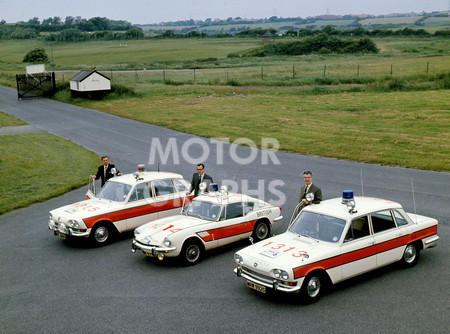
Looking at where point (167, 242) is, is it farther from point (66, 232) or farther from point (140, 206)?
point (66, 232)

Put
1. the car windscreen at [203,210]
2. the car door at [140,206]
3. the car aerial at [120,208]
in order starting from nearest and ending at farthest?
1. the car windscreen at [203,210]
2. the car aerial at [120,208]
3. the car door at [140,206]

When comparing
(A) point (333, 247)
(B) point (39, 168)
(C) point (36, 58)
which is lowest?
(B) point (39, 168)

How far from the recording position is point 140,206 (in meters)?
13.1

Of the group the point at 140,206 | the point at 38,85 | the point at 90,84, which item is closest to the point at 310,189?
the point at 140,206

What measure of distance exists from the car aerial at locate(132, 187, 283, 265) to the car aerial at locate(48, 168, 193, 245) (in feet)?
3.11

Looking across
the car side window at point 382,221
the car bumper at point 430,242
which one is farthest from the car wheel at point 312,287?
the car bumper at point 430,242

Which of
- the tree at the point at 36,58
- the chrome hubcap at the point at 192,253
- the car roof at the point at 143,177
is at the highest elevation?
the tree at the point at 36,58

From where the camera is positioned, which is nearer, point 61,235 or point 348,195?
point 348,195

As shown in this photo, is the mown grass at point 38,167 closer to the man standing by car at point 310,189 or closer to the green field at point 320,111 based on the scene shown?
the green field at point 320,111

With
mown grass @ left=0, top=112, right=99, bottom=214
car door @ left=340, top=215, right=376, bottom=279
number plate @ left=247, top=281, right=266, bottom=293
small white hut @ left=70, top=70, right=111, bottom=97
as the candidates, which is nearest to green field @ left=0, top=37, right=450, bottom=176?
small white hut @ left=70, top=70, right=111, bottom=97

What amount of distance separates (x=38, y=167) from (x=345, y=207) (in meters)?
16.1

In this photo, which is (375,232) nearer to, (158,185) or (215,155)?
(158,185)

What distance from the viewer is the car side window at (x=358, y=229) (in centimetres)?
945

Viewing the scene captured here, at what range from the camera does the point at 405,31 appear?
457ft
